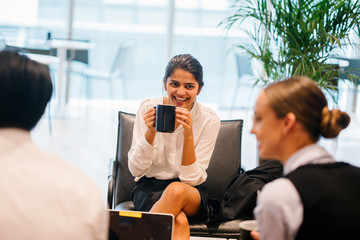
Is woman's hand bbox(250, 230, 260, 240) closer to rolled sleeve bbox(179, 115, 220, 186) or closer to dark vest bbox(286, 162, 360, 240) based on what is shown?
dark vest bbox(286, 162, 360, 240)

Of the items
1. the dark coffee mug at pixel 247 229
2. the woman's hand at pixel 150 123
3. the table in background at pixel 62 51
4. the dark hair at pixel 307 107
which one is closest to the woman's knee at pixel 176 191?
the woman's hand at pixel 150 123

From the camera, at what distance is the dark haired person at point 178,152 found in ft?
7.80

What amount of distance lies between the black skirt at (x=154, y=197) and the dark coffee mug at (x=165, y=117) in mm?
416

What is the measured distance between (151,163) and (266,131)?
1.19 metres

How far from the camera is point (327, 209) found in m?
1.22

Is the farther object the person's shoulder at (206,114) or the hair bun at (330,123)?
the person's shoulder at (206,114)

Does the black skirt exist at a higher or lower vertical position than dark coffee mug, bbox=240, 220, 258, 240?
lower

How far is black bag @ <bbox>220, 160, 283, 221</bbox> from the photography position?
2.53 metres

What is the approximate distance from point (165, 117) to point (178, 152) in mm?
438

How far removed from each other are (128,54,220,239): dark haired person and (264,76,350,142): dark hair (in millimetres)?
1039

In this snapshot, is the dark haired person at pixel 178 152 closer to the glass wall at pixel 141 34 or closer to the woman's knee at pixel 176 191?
the woman's knee at pixel 176 191

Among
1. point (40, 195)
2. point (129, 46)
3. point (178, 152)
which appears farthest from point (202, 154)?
point (129, 46)

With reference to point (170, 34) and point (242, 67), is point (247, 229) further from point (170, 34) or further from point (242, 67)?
point (170, 34)

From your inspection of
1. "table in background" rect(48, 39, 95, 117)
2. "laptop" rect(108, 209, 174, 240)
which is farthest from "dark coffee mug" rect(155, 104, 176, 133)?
"table in background" rect(48, 39, 95, 117)
